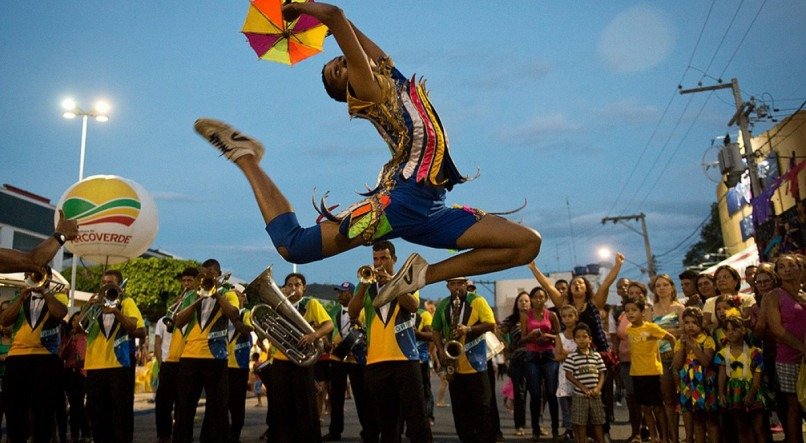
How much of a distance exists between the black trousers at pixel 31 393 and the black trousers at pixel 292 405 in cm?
241

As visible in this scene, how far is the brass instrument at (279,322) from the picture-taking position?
644 centimetres

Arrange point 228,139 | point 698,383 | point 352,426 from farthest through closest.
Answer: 1. point 352,426
2. point 698,383
3. point 228,139

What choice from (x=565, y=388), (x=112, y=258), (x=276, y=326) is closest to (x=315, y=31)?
(x=276, y=326)

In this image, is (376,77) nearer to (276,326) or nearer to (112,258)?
(276,326)

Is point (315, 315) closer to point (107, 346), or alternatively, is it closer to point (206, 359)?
point (206, 359)

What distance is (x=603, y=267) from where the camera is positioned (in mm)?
55094

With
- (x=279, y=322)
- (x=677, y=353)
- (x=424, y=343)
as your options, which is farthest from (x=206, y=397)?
(x=677, y=353)

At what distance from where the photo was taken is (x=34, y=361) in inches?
300

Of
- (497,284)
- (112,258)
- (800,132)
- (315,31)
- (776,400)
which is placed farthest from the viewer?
(497,284)

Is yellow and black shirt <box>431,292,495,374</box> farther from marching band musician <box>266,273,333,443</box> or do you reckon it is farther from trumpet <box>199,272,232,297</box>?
trumpet <box>199,272,232,297</box>

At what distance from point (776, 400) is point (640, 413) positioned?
206 centimetres

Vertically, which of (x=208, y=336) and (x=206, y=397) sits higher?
(x=208, y=336)

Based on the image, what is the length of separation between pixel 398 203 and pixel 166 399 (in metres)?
5.69

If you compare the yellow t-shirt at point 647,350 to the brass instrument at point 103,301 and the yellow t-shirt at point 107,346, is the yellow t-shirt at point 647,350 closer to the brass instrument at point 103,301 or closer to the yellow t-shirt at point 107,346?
the yellow t-shirt at point 107,346
